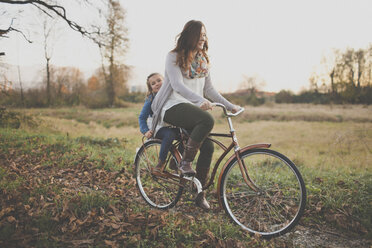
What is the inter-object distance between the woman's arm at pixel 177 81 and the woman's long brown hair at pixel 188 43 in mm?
71

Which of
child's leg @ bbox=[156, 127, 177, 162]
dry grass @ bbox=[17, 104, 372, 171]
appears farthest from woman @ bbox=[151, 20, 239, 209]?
dry grass @ bbox=[17, 104, 372, 171]

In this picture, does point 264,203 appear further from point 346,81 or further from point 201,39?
point 346,81

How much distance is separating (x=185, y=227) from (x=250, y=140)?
10.6 metres

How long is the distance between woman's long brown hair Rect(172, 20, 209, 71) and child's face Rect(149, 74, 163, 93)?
65cm

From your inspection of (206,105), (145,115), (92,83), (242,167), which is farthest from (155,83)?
(92,83)

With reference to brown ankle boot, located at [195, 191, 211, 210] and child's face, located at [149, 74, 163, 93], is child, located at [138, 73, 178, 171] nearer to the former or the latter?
child's face, located at [149, 74, 163, 93]

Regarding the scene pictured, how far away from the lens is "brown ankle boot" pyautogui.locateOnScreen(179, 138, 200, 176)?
2.69 metres

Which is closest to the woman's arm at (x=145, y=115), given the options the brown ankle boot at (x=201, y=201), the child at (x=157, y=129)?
the child at (x=157, y=129)

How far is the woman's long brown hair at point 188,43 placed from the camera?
8.66ft

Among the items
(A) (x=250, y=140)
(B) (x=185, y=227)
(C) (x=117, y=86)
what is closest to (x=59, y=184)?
(B) (x=185, y=227)

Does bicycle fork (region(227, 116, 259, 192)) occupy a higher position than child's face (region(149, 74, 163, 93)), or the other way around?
child's face (region(149, 74, 163, 93))

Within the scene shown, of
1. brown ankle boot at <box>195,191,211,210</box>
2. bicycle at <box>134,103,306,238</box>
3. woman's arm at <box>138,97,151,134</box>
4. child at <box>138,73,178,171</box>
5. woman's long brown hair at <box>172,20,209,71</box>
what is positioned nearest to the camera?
bicycle at <box>134,103,306,238</box>

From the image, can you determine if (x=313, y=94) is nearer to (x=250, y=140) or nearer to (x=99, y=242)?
(x=250, y=140)

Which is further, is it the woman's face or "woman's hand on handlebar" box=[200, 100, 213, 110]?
the woman's face
